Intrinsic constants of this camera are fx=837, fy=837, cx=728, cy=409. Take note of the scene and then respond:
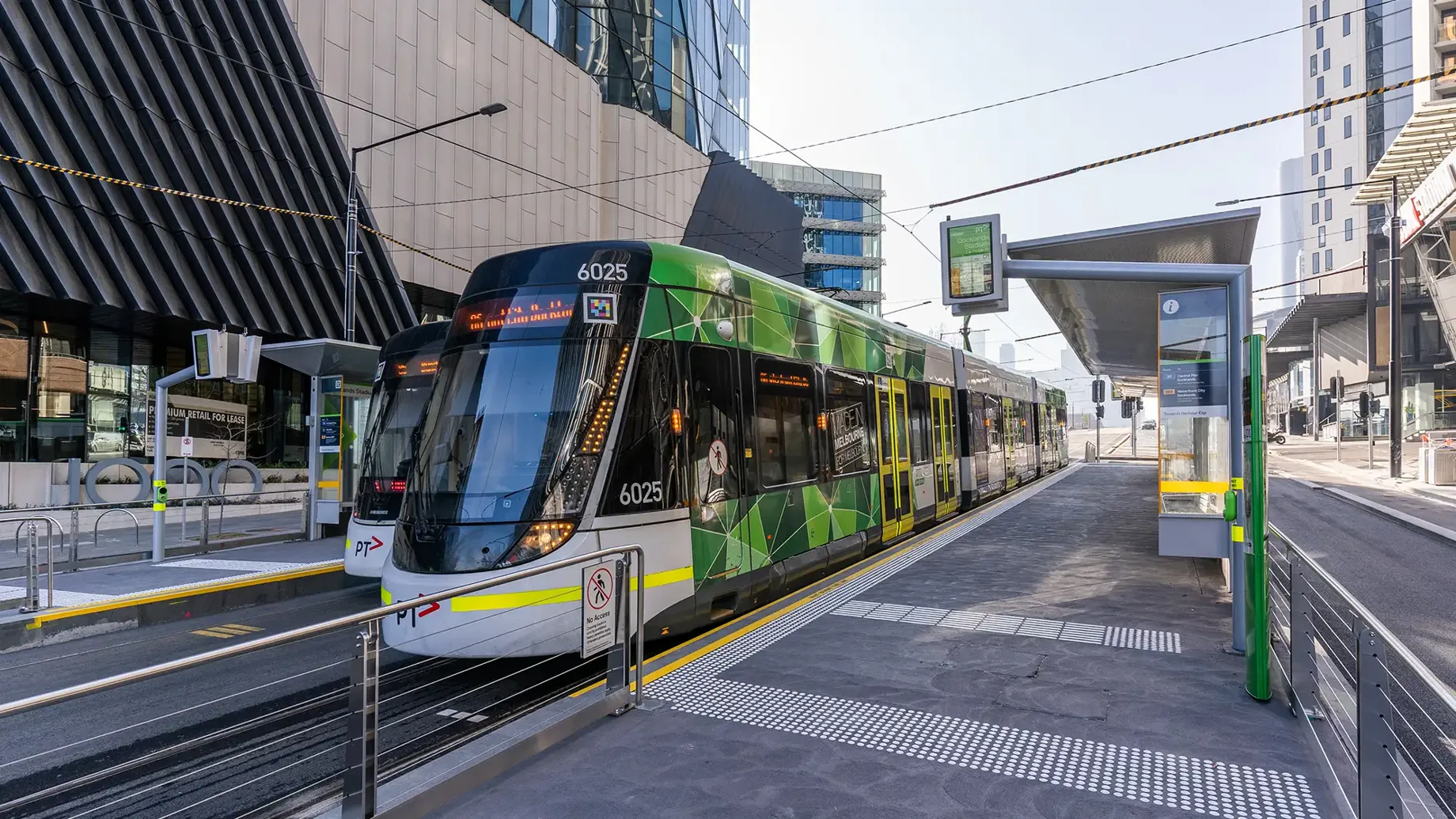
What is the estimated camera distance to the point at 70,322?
19.7 m

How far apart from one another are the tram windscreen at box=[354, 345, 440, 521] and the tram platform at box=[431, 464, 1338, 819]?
527 cm

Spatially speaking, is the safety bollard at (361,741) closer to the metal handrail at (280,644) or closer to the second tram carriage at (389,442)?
the metal handrail at (280,644)

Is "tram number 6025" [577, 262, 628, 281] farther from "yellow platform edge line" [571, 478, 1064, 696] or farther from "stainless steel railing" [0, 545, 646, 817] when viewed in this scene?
"yellow platform edge line" [571, 478, 1064, 696]

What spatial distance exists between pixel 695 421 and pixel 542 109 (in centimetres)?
2648

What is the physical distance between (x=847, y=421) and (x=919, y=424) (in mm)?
3607

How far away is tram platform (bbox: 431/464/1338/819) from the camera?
381 cm

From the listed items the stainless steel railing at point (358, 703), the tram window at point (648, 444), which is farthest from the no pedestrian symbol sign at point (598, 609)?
the tram window at point (648, 444)

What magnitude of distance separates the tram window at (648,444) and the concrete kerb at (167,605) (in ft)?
21.3

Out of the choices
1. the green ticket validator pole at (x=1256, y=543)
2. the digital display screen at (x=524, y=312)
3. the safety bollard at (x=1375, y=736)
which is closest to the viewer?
the safety bollard at (x=1375, y=736)

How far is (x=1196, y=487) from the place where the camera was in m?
8.30

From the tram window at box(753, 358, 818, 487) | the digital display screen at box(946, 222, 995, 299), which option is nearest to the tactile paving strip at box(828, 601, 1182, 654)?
the tram window at box(753, 358, 818, 487)

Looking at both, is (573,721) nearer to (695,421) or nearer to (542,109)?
(695,421)

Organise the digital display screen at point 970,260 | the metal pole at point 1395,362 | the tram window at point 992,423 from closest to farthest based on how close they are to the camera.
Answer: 1. the digital display screen at point 970,260
2. the tram window at point 992,423
3. the metal pole at point 1395,362

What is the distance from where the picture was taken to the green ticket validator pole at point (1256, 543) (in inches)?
198
